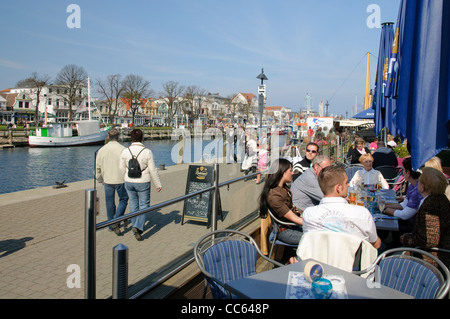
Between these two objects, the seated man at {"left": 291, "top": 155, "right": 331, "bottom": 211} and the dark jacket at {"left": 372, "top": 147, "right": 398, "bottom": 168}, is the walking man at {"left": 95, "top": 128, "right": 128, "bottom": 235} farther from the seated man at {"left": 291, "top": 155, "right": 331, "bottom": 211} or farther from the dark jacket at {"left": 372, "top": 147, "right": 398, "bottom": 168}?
the dark jacket at {"left": 372, "top": 147, "right": 398, "bottom": 168}

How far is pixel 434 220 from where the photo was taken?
336 cm

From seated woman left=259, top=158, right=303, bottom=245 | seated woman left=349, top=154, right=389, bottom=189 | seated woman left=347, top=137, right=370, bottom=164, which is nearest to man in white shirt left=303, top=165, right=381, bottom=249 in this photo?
seated woman left=259, top=158, right=303, bottom=245

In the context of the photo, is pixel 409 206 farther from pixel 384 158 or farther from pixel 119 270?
pixel 384 158

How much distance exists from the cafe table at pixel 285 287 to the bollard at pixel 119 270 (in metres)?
0.73

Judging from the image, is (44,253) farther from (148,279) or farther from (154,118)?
(154,118)

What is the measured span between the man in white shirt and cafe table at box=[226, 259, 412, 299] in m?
0.46

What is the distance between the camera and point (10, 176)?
25.8 m

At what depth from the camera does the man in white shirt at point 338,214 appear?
2865mm

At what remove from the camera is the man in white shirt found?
287cm

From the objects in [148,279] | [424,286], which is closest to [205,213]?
[148,279]

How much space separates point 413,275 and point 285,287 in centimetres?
102

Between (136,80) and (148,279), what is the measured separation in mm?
85918

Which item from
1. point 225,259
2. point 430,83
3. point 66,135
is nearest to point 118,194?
point 225,259

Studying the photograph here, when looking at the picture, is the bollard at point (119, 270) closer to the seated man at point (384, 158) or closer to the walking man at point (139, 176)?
the walking man at point (139, 176)
